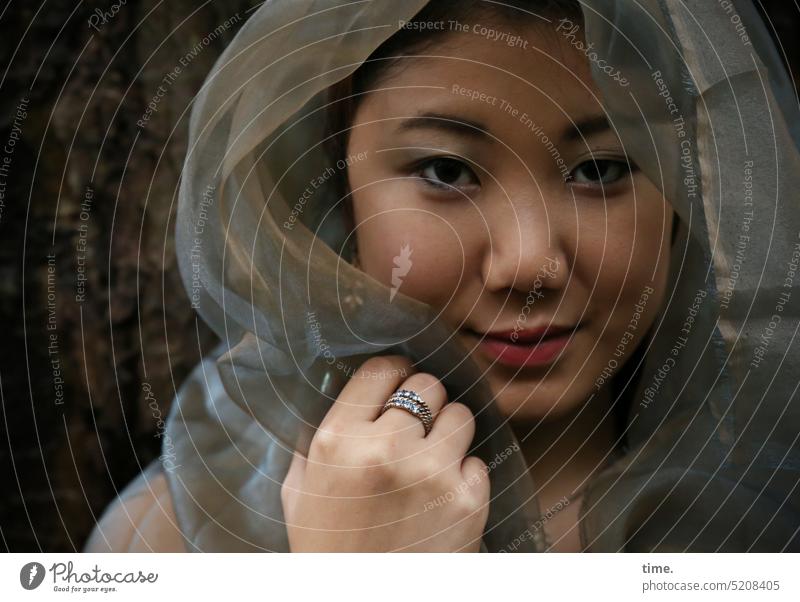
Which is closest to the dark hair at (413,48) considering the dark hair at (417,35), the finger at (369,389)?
the dark hair at (417,35)

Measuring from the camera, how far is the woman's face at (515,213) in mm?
602

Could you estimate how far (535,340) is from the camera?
646mm

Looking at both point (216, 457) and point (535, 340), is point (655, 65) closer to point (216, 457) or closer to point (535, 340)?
point (535, 340)

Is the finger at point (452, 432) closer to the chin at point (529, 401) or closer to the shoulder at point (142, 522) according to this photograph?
the chin at point (529, 401)

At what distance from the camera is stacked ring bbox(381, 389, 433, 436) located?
612 mm

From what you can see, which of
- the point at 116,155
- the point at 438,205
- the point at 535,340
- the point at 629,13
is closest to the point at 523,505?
the point at 535,340

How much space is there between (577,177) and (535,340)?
12 centimetres

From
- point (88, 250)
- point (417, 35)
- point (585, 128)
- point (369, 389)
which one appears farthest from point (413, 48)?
point (88, 250)

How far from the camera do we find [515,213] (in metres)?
0.62

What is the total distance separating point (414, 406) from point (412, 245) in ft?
0.37

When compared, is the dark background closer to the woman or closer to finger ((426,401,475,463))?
the woman

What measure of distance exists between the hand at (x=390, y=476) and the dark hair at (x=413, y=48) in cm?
13

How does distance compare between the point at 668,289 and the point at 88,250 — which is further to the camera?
the point at 88,250

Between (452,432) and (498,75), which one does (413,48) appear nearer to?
(498,75)
